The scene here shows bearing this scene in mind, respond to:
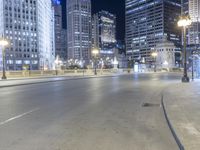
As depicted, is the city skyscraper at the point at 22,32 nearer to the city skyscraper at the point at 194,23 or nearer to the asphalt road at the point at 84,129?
the city skyscraper at the point at 194,23

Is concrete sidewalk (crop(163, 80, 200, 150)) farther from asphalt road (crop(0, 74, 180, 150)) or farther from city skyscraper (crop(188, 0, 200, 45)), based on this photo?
city skyscraper (crop(188, 0, 200, 45))

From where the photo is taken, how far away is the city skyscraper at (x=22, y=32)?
156 metres

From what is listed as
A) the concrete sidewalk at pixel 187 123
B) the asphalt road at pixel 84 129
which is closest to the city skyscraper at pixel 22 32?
the asphalt road at pixel 84 129

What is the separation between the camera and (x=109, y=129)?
28.0 ft

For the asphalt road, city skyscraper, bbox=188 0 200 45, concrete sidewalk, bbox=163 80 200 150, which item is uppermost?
city skyscraper, bbox=188 0 200 45

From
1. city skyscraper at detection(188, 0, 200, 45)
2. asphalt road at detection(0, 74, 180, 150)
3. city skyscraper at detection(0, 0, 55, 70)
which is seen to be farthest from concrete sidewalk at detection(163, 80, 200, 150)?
city skyscraper at detection(0, 0, 55, 70)

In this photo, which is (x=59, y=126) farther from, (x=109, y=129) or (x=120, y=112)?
(x=120, y=112)

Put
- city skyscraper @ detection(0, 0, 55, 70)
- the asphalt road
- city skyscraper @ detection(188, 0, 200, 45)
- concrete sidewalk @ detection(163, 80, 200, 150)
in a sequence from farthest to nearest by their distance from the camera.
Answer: city skyscraper @ detection(0, 0, 55, 70), city skyscraper @ detection(188, 0, 200, 45), the asphalt road, concrete sidewalk @ detection(163, 80, 200, 150)

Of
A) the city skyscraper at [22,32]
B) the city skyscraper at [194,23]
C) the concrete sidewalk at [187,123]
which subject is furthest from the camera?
the city skyscraper at [22,32]

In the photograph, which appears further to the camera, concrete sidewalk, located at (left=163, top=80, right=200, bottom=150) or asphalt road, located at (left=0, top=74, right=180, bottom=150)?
asphalt road, located at (left=0, top=74, right=180, bottom=150)

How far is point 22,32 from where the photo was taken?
163500mm

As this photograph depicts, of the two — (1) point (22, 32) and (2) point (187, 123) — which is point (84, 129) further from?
(1) point (22, 32)

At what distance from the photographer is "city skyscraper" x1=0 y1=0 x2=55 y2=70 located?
156 meters

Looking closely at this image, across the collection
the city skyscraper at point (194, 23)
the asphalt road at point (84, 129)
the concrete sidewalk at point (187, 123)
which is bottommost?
the asphalt road at point (84, 129)
